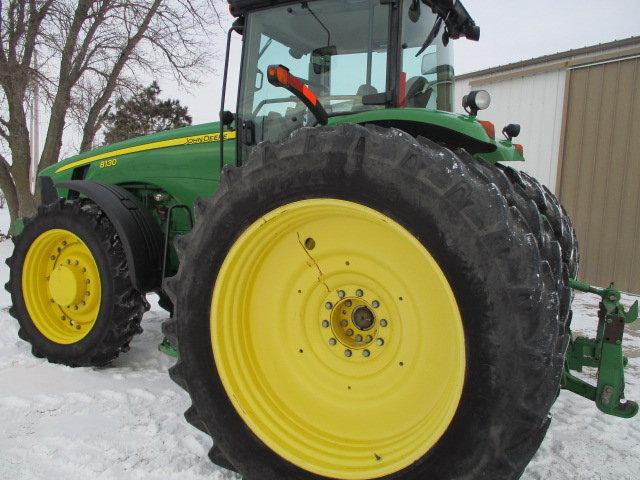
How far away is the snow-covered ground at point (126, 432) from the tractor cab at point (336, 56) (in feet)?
4.66

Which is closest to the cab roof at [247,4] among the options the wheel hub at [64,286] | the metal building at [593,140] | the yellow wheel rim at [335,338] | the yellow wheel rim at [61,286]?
the yellow wheel rim at [335,338]

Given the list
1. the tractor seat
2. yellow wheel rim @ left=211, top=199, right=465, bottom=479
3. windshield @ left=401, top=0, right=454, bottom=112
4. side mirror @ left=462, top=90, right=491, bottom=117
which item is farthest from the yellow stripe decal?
side mirror @ left=462, top=90, right=491, bottom=117

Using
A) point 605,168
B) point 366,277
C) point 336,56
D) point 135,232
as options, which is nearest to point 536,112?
point 605,168

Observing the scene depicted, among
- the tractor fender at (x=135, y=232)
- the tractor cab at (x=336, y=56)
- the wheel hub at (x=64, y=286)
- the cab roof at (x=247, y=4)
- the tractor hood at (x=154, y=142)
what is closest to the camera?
the tractor cab at (x=336, y=56)

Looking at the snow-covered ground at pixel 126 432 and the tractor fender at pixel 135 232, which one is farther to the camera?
the tractor fender at pixel 135 232

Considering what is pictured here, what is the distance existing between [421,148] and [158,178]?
2092mm

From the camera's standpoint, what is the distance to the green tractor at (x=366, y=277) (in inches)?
56.4

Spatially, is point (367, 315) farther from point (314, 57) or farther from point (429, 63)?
→ point (429, 63)

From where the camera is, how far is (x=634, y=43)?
21.7ft

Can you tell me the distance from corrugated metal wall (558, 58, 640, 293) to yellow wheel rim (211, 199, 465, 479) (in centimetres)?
621

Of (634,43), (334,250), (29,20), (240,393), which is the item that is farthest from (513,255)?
(29,20)

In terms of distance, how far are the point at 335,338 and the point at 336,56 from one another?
1.35 m

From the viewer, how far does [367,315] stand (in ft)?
6.21

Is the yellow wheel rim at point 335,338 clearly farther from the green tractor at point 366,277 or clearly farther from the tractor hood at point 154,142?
the tractor hood at point 154,142
